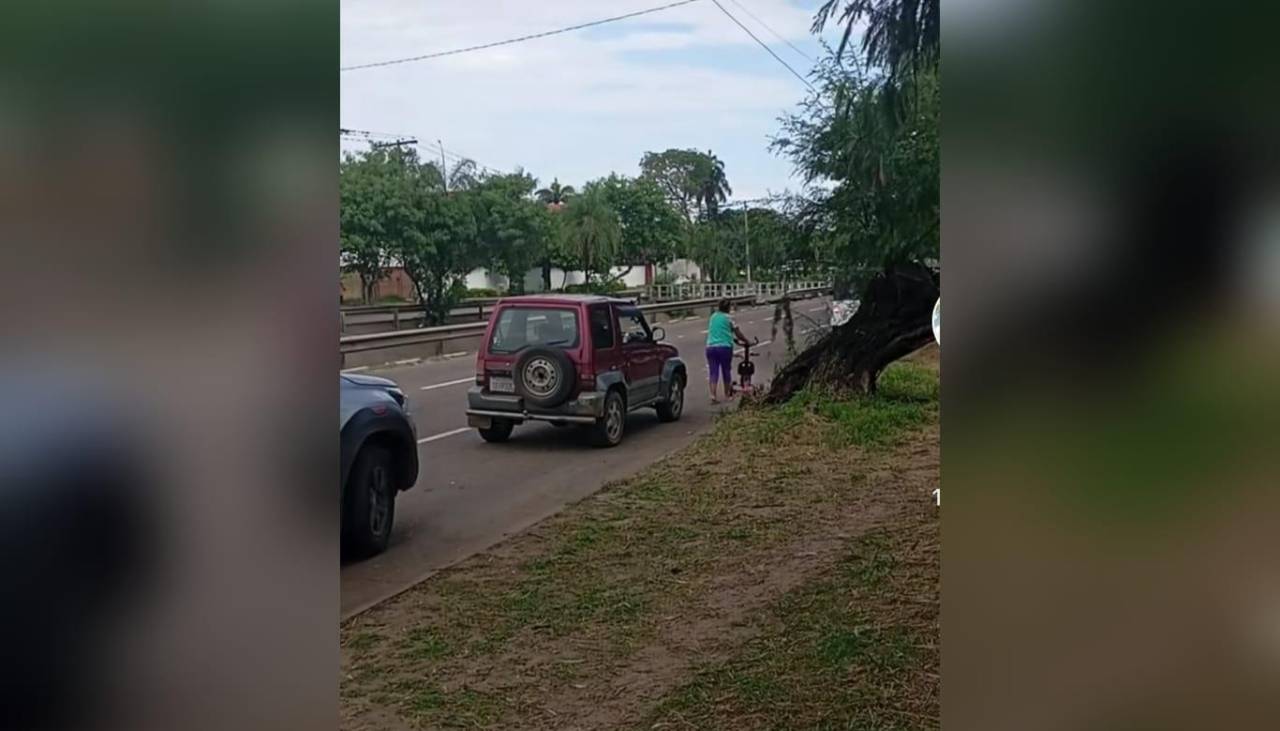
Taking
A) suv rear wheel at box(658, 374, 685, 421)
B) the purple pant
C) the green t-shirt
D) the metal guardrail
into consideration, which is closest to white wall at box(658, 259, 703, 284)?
the metal guardrail

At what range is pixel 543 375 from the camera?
389 inches

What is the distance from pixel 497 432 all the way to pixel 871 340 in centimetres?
437

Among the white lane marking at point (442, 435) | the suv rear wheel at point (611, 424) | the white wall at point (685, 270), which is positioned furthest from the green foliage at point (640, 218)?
the white lane marking at point (442, 435)

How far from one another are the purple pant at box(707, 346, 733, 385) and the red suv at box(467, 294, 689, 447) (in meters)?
2.14

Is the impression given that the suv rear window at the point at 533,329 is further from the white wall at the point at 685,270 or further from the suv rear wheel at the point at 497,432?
the white wall at the point at 685,270

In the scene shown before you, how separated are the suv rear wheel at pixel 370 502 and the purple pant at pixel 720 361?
6472 millimetres

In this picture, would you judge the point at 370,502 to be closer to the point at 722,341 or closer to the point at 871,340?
the point at 722,341

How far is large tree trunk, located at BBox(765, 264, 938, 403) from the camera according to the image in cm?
1183

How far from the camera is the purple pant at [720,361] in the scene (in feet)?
42.1

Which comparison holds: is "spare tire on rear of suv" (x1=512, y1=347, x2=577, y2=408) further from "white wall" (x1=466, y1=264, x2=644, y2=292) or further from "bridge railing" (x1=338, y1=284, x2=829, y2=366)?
"white wall" (x1=466, y1=264, x2=644, y2=292)
